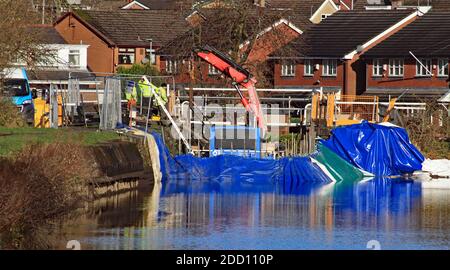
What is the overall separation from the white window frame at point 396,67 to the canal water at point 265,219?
Result: 1651 inches

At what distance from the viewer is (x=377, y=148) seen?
142 ft

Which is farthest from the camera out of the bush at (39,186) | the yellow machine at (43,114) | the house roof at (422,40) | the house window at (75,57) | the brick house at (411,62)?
the house window at (75,57)

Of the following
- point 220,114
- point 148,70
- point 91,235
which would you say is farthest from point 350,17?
point 91,235

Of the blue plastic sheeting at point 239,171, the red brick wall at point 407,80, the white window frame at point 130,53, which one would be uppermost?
the white window frame at point 130,53

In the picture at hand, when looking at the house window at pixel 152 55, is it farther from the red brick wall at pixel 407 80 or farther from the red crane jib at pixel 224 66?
the red crane jib at pixel 224 66

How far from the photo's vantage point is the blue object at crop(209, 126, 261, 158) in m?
42.3

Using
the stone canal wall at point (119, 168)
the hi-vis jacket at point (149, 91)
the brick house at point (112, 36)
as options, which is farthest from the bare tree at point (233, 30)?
the stone canal wall at point (119, 168)

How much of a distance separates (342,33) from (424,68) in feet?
27.4

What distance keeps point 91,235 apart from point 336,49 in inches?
2325

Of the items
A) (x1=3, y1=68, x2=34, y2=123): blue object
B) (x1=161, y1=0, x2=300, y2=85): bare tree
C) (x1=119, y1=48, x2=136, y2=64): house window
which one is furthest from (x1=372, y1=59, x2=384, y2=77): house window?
(x1=3, y1=68, x2=34, y2=123): blue object

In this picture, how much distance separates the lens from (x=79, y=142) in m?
33.4

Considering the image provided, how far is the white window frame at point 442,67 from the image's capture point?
78750 mm

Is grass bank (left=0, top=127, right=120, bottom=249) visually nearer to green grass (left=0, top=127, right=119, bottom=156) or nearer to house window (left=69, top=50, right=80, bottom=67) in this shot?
green grass (left=0, top=127, right=119, bottom=156)

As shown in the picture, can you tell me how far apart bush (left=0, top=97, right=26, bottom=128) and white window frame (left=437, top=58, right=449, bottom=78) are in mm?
40183
